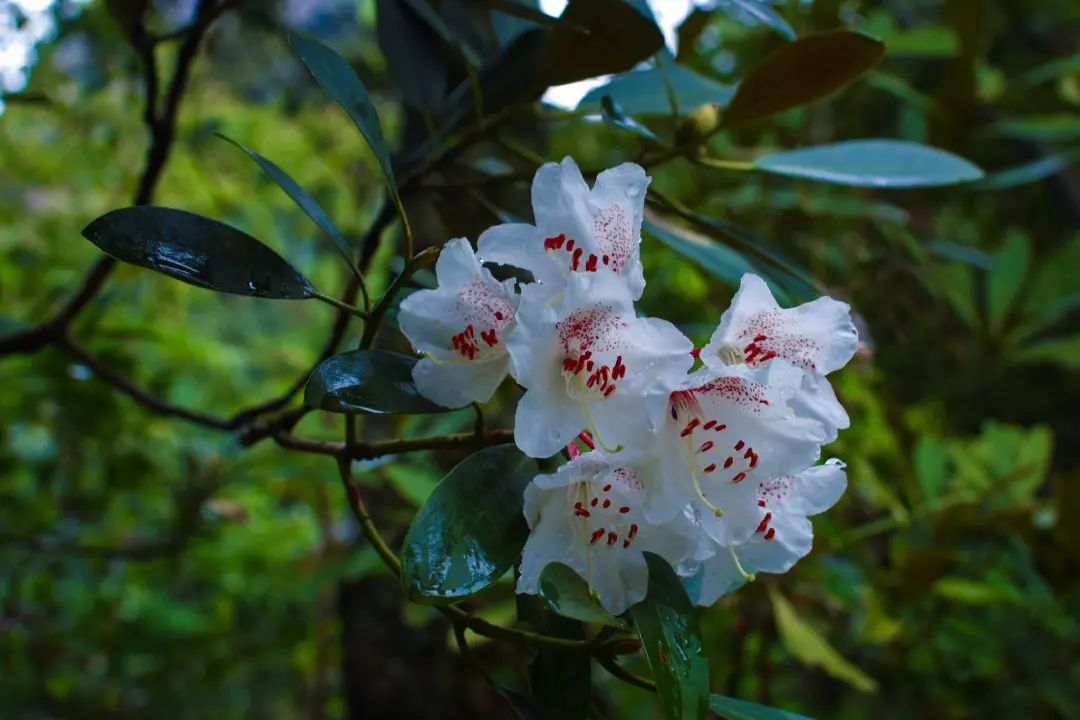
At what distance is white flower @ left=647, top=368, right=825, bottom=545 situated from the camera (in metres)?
0.53

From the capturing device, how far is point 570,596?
0.52m

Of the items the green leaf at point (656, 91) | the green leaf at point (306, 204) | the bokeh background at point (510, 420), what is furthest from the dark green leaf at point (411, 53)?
the green leaf at point (306, 204)

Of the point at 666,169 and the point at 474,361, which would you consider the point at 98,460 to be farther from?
the point at 474,361

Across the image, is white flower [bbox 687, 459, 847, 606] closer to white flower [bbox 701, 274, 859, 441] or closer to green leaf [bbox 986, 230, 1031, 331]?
white flower [bbox 701, 274, 859, 441]

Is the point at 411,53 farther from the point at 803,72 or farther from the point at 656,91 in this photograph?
the point at 803,72

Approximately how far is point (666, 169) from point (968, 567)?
91cm

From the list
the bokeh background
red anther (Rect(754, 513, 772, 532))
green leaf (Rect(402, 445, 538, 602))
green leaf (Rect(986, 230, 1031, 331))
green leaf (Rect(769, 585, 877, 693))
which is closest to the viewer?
green leaf (Rect(402, 445, 538, 602))

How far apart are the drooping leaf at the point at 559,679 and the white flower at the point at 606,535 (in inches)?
2.4

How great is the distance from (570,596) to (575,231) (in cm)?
21

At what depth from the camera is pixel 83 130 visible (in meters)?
2.09

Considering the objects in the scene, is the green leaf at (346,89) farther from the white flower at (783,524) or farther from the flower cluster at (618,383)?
the white flower at (783,524)

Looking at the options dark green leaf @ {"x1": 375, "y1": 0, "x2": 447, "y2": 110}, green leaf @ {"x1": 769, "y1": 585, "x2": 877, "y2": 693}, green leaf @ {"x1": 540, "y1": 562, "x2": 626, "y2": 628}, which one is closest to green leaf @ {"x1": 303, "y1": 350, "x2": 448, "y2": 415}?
green leaf @ {"x1": 540, "y1": 562, "x2": 626, "y2": 628}

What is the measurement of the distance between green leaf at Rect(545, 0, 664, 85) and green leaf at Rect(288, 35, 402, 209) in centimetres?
15

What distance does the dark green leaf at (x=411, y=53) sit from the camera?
2.56 feet
